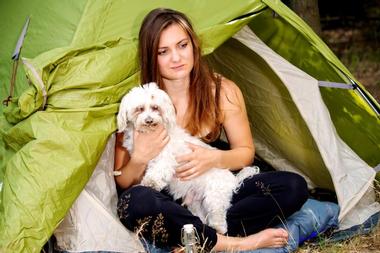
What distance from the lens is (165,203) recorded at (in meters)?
3.08

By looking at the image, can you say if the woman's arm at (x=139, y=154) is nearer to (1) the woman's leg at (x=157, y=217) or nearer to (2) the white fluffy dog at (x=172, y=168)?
(2) the white fluffy dog at (x=172, y=168)

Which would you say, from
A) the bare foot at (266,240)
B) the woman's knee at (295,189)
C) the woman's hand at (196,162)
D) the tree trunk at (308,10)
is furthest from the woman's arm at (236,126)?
the tree trunk at (308,10)

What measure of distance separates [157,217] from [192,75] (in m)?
0.77

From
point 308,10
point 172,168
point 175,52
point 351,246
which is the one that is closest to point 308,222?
point 351,246

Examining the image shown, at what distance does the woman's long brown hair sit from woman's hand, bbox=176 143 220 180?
7.6 inches

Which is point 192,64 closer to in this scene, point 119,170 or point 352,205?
point 119,170

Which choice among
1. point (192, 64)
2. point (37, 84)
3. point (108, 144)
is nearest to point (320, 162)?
point (192, 64)

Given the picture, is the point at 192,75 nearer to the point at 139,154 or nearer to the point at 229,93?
the point at 229,93

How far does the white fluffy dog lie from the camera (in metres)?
3.13

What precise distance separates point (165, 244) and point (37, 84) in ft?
3.01

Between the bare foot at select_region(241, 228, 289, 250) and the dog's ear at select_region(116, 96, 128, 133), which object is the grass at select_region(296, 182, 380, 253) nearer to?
the bare foot at select_region(241, 228, 289, 250)

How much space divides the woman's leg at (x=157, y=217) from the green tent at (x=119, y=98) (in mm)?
→ 261

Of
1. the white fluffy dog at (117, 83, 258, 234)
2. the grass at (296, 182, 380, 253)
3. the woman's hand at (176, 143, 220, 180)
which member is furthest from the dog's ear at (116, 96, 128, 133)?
the grass at (296, 182, 380, 253)

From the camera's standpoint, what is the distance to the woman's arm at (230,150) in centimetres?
326
